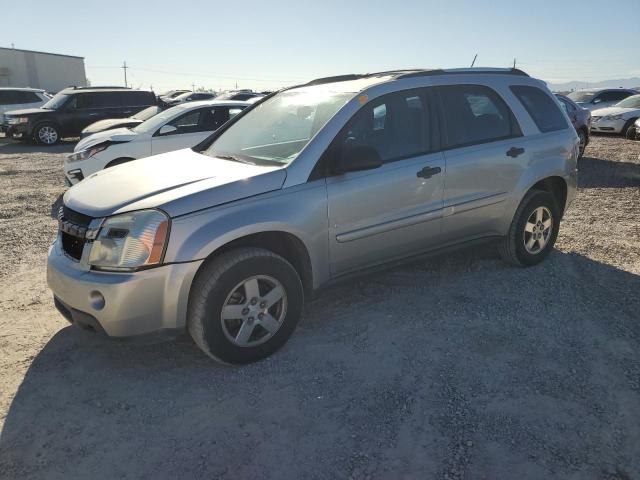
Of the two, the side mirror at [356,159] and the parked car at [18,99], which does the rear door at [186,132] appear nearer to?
the side mirror at [356,159]

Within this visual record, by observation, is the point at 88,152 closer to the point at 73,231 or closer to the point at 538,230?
the point at 73,231

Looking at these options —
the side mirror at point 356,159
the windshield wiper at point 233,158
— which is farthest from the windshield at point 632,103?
the windshield wiper at point 233,158

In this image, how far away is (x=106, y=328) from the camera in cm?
291

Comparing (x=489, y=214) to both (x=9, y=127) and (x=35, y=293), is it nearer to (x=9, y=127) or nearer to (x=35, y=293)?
(x=35, y=293)

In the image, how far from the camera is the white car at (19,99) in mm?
17734

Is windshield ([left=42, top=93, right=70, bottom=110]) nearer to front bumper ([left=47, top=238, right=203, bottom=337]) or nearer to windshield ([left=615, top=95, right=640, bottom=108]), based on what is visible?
front bumper ([left=47, top=238, right=203, bottom=337])

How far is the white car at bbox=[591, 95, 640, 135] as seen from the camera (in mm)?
15945

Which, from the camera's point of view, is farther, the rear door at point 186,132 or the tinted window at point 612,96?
the tinted window at point 612,96

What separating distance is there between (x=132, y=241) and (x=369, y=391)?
1.62 m

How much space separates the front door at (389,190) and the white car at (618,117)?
1511cm

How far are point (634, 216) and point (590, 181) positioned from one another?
2.70 m

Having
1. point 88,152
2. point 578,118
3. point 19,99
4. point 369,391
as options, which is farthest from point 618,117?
point 19,99

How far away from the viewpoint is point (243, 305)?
3.15m

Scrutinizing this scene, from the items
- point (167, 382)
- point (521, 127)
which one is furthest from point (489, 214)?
point (167, 382)
